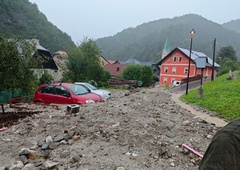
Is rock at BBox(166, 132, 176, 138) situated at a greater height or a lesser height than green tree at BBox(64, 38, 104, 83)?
lesser

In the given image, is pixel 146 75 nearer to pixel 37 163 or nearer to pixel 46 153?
pixel 46 153

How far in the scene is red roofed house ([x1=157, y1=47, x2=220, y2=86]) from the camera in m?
41.5

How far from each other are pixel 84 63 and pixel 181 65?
19310 millimetres

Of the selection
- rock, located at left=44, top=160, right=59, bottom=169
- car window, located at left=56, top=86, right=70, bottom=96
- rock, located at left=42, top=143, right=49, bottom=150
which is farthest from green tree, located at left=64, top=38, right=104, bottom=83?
rock, located at left=44, top=160, right=59, bottom=169

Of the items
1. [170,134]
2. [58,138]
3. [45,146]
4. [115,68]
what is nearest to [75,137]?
[58,138]

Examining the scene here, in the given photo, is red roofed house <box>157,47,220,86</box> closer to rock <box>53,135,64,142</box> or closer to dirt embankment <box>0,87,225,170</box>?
dirt embankment <box>0,87,225,170</box>

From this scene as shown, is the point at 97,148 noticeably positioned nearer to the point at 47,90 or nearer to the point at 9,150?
the point at 9,150

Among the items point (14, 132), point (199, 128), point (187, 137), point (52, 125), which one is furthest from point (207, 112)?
point (14, 132)

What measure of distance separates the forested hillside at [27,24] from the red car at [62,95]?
3793 centimetres

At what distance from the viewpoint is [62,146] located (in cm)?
592

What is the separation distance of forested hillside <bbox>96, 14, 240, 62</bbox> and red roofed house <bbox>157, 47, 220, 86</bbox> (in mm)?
45830

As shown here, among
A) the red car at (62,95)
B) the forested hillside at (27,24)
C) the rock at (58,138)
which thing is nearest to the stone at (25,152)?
the rock at (58,138)

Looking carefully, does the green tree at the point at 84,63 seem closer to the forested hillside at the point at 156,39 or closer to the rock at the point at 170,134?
the rock at the point at 170,134

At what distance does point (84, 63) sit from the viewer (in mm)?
→ 34500
